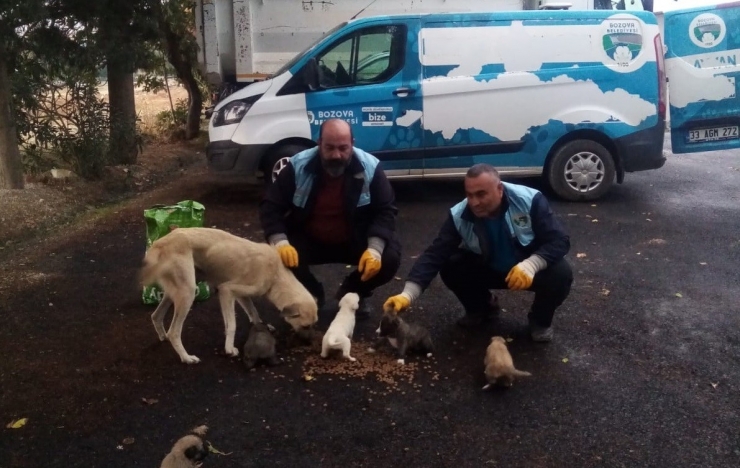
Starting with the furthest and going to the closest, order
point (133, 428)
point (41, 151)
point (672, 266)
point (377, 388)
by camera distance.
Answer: point (41, 151) → point (672, 266) → point (377, 388) → point (133, 428)

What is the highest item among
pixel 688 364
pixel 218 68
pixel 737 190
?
pixel 218 68

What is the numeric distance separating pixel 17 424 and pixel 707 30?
8.24 m

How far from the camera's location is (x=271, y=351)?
459 centimetres

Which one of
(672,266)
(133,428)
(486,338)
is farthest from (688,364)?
(133,428)

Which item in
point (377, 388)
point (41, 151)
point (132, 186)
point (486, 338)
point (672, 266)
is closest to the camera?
point (377, 388)

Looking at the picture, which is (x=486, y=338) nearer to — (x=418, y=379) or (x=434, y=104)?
(x=418, y=379)

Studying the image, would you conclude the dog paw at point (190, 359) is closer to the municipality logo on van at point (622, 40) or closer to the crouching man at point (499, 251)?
the crouching man at point (499, 251)

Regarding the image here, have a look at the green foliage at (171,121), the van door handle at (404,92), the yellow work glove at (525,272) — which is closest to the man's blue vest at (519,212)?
the yellow work glove at (525,272)

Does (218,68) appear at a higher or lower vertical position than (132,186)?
higher

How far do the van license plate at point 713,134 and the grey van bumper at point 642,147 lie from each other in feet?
1.43

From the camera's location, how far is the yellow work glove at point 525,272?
457cm

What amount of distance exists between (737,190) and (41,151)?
361 inches

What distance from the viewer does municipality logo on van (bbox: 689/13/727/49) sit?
8562 millimetres

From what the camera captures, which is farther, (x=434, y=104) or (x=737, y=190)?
(x=737, y=190)
